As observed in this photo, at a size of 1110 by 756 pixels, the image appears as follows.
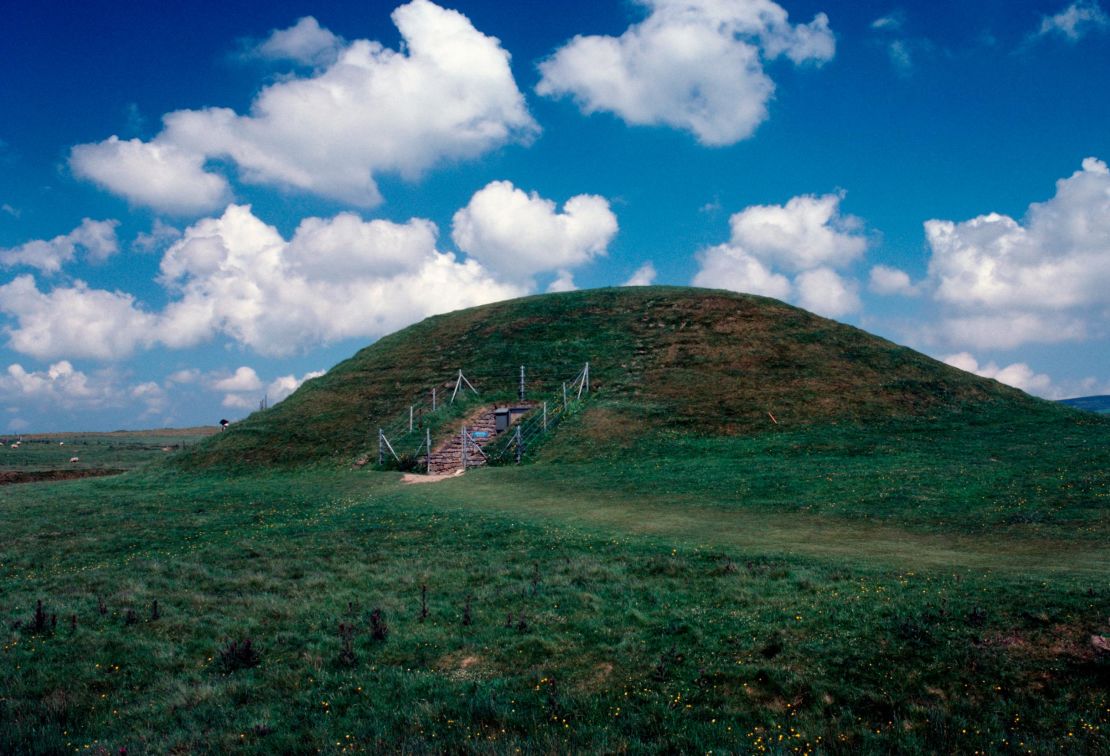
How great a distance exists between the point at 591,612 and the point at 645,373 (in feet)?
145

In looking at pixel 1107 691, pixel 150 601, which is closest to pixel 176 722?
pixel 150 601

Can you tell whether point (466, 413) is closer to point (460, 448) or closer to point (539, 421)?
point (460, 448)

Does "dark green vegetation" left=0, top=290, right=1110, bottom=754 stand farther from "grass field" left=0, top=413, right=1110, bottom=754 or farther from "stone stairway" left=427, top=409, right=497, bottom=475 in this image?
"stone stairway" left=427, top=409, right=497, bottom=475

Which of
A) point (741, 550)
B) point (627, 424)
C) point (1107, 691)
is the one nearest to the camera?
point (1107, 691)

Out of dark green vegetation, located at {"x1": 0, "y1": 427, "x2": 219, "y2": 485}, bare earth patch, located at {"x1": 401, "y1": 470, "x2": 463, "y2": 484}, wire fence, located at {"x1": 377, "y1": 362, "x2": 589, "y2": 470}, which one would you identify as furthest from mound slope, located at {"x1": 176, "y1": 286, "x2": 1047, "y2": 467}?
dark green vegetation, located at {"x1": 0, "y1": 427, "x2": 219, "y2": 485}

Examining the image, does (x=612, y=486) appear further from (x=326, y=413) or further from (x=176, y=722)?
(x=326, y=413)

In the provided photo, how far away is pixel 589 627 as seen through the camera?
14039 mm

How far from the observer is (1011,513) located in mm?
22906

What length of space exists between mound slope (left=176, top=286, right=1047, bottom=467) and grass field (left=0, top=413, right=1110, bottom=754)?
70.5ft

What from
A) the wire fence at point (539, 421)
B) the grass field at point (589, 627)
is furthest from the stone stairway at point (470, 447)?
the grass field at point (589, 627)

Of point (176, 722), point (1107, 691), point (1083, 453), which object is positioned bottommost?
point (176, 722)

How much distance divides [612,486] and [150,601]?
22.0 metres

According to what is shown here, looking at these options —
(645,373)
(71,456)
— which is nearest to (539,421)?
(645,373)

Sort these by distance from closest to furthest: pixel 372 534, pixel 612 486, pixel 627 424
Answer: pixel 372 534
pixel 612 486
pixel 627 424
